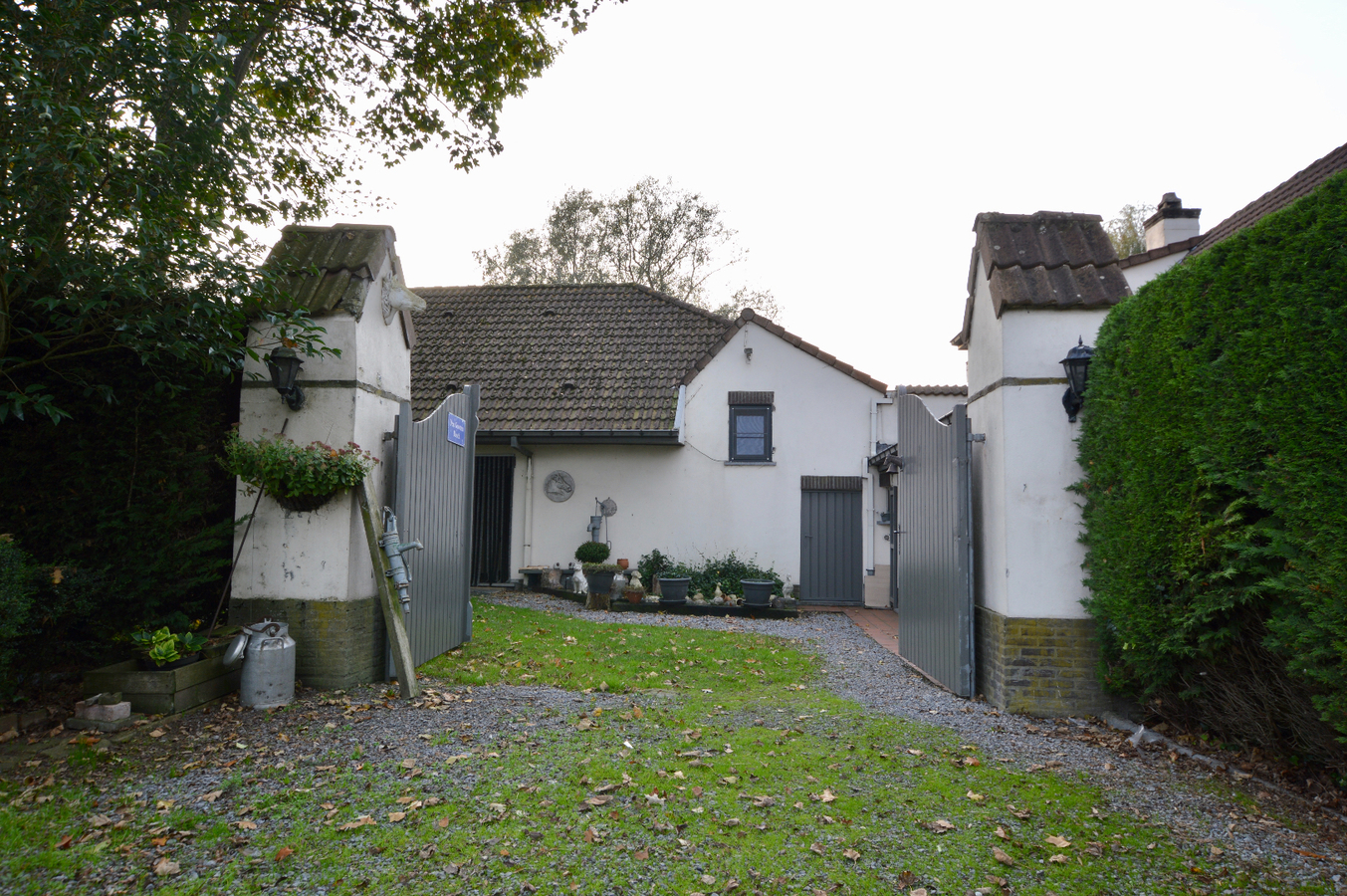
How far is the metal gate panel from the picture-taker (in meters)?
5.96

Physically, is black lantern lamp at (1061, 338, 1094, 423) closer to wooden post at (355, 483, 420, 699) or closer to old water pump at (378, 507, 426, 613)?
old water pump at (378, 507, 426, 613)

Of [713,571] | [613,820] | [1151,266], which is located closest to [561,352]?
[713,571]

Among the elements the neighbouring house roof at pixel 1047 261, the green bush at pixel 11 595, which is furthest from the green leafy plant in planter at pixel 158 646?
the neighbouring house roof at pixel 1047 261

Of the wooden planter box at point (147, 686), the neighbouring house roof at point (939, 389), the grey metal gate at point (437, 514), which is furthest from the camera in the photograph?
the neighbouring house roof at point (939, 389)

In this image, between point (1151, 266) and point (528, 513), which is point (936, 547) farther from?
point (528, 513)

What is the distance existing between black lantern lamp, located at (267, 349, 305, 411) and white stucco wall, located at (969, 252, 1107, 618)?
→ 17.0 ft

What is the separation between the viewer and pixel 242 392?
593 cm

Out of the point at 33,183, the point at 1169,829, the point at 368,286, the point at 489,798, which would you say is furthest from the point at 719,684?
the point at 33,183

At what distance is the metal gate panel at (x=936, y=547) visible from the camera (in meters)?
5.96

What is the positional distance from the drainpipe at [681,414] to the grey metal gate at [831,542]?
2181 mm

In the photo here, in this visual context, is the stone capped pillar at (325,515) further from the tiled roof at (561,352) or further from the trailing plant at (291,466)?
the tiled roof at (561,352)

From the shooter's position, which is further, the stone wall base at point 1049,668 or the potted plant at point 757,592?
the potted plant at point 757,592

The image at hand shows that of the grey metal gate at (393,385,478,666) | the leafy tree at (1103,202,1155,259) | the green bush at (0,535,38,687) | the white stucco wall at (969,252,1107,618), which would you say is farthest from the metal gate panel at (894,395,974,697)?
the leafy tree at (1103,202,1155,259)

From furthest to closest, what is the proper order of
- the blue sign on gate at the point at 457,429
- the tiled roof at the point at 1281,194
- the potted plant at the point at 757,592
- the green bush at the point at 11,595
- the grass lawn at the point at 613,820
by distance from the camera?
the potted plant at the point at 757,592 < the tiled roof at the point at 1281,194 < the blue sign on gate at the point at 457,429 < the green bush at the point at 11,595 < the grass lawn at the point at 613,820
